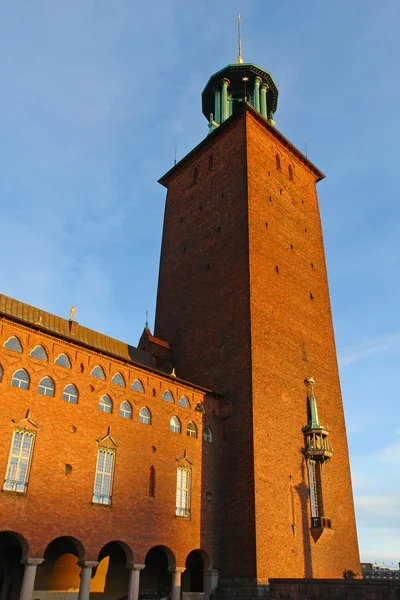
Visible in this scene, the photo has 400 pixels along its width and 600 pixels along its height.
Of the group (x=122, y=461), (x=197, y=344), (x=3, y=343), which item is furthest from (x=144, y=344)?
(x=3, y=343)

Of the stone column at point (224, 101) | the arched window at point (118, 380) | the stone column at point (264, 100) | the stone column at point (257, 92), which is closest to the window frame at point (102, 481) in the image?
the arched window at point (118, 380)

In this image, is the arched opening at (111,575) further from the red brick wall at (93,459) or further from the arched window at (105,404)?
the arched window at (105,404)

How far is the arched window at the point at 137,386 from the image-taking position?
80.5 feet

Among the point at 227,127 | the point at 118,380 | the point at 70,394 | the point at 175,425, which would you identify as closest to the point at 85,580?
the point at 70,394

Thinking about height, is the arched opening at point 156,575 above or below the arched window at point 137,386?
below

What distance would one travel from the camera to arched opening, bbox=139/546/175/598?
2562 centimetres

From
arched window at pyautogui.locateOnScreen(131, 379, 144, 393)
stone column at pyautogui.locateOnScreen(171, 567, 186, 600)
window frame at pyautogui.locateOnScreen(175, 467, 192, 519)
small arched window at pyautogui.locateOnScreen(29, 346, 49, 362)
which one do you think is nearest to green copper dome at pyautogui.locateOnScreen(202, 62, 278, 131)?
arched window at pyautogui.locateOnScreen(131, 379, 144, 393)

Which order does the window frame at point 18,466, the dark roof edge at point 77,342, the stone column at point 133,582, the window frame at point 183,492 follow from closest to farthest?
the window frame at point 18,466 < the dark roof edge at point 77,342 < the stone column at point 133,582 < the window frame at point 183,492

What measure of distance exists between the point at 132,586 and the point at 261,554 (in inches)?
216

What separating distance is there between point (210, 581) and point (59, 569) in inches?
262

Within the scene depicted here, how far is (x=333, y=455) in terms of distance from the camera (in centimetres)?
A: 2911

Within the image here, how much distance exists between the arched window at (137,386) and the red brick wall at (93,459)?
19cm

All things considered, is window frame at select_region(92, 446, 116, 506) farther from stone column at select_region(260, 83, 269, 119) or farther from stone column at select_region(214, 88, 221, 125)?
stone column at select_region(260, 83, 269, 119)

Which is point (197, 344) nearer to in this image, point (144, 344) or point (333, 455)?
point (144, 344)
